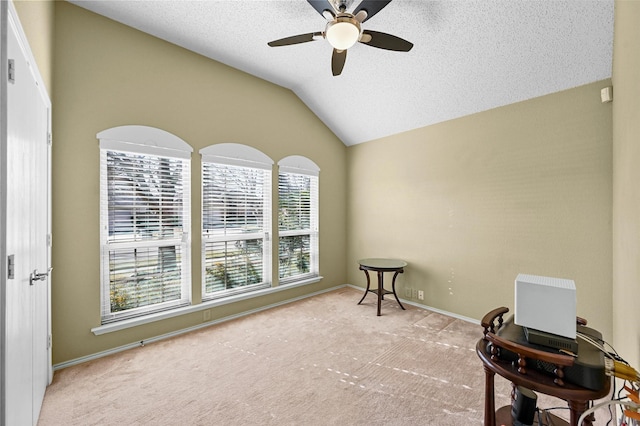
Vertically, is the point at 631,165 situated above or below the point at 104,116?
below

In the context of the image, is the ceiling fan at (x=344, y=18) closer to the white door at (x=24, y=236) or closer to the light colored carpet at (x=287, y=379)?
the white door at (x=24, y=236)

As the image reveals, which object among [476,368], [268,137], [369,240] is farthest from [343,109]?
[476,368]

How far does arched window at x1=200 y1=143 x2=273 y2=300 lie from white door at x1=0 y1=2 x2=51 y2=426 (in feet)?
4.86

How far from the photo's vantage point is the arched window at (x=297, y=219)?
4180mm

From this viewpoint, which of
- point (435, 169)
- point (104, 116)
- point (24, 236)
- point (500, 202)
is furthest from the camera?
point (435, 169)

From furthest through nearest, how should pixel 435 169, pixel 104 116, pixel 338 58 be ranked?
1. pixel 435 169
2. pixel 104 116
3. pixel 338 58

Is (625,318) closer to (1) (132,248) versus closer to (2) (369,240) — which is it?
(2) (369,240)

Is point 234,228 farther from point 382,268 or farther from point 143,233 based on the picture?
point 382,268

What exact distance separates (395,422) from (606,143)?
305 cm

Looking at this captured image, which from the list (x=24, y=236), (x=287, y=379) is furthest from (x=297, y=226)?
(x=24, y=236)

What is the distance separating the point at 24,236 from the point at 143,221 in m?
1.46

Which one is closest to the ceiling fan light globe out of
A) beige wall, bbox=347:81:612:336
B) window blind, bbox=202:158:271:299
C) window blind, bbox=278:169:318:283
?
window blind, bbox=202:158:271:299

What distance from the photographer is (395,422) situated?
71.7 inches

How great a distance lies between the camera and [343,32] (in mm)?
2002
